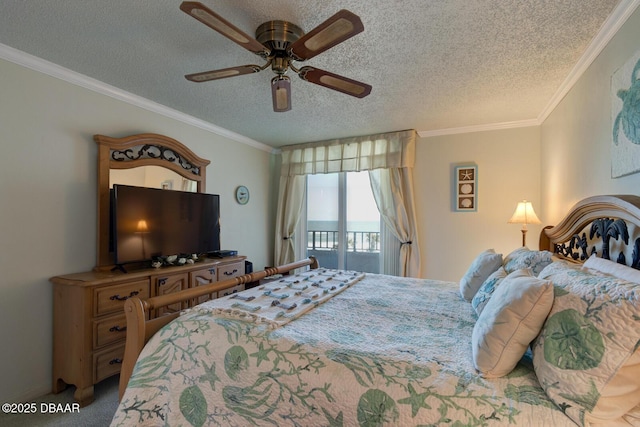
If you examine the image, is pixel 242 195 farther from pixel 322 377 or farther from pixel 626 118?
pixel 626 118

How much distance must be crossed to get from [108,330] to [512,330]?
2565 mm

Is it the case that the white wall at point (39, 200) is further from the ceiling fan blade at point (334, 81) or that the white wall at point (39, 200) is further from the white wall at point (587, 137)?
the white wall at point (587, 137)

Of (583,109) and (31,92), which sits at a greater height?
(31,92)

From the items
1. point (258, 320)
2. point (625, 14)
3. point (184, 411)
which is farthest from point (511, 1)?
point (184, 411)

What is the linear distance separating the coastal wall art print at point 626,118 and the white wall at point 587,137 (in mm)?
53

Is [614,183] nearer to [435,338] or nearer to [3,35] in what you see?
[435,338]

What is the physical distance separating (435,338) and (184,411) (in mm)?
1162

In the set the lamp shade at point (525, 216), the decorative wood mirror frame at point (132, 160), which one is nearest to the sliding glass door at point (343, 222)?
the lamp shade at point (525, 216)

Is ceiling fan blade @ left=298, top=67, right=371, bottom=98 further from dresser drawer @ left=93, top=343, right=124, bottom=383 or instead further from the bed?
dresser drawer @ left=93, top=343, right=124, bottom=383

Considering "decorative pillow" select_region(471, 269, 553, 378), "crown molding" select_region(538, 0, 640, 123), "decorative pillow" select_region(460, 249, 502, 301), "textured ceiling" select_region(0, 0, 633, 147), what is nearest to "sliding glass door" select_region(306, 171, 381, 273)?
"textured ceiling" select_region(0, 0, 633, 147)

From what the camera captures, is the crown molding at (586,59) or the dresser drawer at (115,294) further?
the dresser drawer at (115,294)

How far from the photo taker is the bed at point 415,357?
0.90m

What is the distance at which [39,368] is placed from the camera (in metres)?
2.17

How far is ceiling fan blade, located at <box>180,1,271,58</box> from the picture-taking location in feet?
3.91
